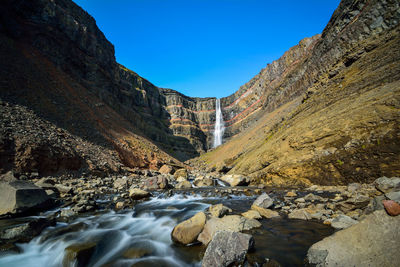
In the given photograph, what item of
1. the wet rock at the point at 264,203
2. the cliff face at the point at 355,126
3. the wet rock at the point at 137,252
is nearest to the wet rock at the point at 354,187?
the cliff face at the point at 355,126

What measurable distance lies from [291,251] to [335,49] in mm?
36897

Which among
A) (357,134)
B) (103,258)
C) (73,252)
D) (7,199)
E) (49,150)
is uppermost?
(49,150)

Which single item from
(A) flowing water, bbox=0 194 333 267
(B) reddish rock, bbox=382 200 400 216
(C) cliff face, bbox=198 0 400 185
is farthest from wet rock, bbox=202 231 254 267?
(C) cliff face, bbox=198 0 400 185

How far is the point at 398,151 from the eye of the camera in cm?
786

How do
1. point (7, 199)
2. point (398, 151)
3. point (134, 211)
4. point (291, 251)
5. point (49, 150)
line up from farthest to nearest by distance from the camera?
1. point (49, 150)
2. point (134, 211)
3. point (398, 151)
4. point (7, 199)
5. point (291, 251)

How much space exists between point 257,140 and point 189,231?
2581cm

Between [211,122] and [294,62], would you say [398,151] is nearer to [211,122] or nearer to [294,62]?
[294,62]

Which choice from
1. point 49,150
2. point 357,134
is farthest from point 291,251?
point 49,150

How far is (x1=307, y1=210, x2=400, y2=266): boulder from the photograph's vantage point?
2.80 metres

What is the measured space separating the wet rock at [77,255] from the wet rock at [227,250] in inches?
130

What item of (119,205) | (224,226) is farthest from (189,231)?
(119,205)

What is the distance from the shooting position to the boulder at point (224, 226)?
4910 mm

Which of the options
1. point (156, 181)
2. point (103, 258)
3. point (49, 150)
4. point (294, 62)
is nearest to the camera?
point (103, 258)

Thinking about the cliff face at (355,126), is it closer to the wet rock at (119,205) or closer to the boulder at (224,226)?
the boulder at (224,226)
